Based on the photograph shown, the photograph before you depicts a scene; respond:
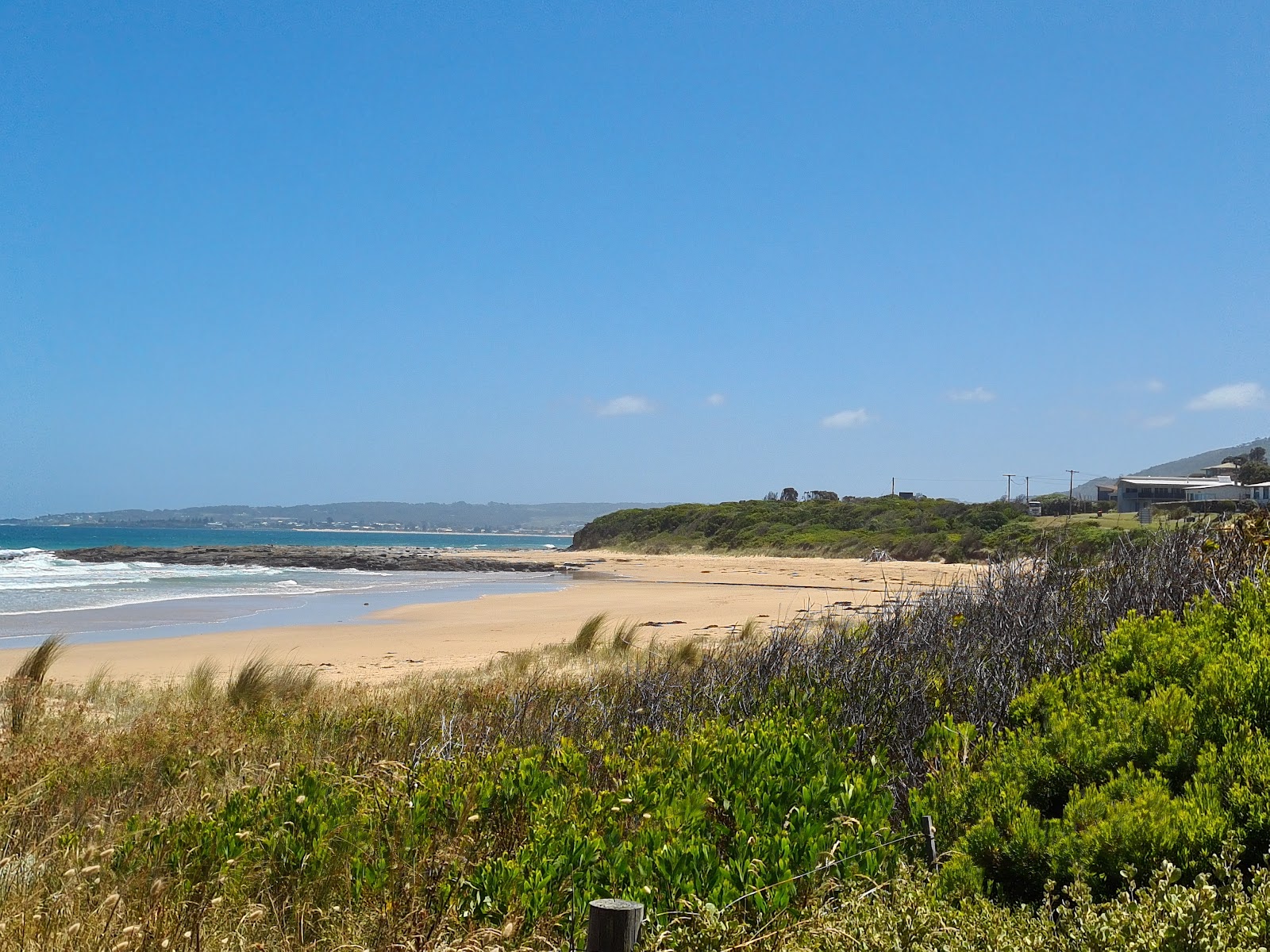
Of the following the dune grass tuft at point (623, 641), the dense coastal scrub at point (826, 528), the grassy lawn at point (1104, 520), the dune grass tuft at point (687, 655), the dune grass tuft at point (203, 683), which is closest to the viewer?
the dune grass tuft at point (203, 683)

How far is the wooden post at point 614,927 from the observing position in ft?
7.70

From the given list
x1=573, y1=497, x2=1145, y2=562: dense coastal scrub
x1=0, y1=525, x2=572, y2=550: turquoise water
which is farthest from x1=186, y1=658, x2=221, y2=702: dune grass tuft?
x1=0, y1=525, x2=572, y2=550: turquoise water

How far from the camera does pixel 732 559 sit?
4431 cm

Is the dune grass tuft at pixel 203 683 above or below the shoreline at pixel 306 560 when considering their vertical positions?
above

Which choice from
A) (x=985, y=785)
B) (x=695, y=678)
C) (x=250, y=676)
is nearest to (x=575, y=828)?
(x=985, y=785)

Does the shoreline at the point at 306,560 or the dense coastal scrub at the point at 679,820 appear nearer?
the dense coastal scrub at the point at 679,820

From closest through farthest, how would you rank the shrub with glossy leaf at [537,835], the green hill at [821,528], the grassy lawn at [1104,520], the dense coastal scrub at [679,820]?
1. the dense coastal scrub at [679,820]
2. the shrub with glossy leaf at [537,835]
3. the grassy lawn at [1104,520]
4. the green hill at [821,528]

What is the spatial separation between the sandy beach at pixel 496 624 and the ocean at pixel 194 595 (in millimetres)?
1651

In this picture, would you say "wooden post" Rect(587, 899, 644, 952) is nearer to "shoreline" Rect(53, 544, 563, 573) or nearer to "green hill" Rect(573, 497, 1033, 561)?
"green hill" Rect(573, 497, 1033, 561)

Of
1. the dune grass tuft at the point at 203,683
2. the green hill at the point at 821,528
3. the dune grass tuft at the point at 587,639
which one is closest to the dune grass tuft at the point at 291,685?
the dune grass tuft at the point at 203,683

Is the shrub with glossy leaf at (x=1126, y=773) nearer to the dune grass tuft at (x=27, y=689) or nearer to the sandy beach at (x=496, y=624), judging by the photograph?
the sandy beach at (x=496, y=624)

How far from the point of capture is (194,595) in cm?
2739

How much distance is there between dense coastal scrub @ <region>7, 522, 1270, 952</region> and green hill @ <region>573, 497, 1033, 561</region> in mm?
31121

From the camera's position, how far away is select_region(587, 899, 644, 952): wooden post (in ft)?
7.70
